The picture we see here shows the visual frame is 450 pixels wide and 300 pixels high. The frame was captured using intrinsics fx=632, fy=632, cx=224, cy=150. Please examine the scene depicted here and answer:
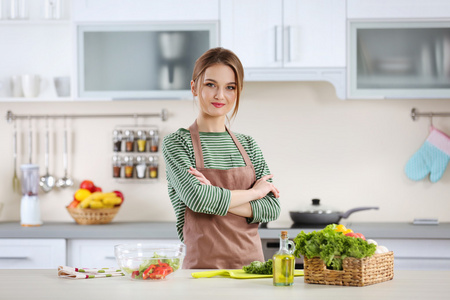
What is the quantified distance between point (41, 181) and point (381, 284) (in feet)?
8.55

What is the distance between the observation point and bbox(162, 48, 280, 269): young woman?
2.18 m

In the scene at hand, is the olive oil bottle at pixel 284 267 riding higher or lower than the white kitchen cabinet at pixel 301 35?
lower

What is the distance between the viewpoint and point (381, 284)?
5.74ft

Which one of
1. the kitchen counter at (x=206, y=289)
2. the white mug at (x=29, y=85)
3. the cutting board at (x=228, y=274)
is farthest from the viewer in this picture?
the white mug at (x=29, y=85)

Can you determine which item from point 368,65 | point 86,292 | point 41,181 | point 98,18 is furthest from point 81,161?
point 86,292

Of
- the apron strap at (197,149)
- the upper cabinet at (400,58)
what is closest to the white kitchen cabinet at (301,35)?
the upper cabinet at (400,58)

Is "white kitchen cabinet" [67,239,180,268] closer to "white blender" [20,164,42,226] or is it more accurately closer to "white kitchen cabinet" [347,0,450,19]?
"white blender" [20,164,42,226]

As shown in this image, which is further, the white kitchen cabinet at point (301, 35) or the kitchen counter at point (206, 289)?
the white kitchen cabinet at point (301, 35)

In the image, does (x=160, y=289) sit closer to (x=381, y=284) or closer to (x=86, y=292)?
(x=86, y=292)

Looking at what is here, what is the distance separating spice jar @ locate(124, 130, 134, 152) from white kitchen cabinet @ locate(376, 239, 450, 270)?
5.06 feet

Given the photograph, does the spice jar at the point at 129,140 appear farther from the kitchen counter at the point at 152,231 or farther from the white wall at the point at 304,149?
the kitchen counter at the point at 152,231

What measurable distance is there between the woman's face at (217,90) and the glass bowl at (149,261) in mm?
597

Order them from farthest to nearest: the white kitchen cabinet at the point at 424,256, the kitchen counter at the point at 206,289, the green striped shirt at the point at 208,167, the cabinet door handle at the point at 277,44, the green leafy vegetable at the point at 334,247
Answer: the cabinet door handle at the point at 277,44 < the white kitchen cabinet at the point at 424,256 < the green striped shirt at the point at 208,167 < the green leafy vegetable at the point at 334,247 < the kitchen counter at the point at 206,289

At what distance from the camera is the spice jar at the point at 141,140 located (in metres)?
3.79
